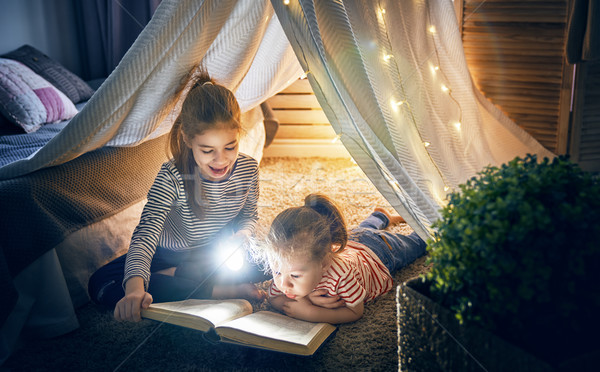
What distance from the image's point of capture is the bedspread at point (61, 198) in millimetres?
1231

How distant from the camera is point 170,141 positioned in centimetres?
147

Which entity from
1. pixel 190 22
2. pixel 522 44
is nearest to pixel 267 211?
pixel 190 22

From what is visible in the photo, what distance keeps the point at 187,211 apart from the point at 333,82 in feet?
1.99

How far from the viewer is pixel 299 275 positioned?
3.94 ft

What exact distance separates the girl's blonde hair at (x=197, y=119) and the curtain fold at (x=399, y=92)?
28cm

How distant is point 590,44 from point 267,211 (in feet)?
4.86

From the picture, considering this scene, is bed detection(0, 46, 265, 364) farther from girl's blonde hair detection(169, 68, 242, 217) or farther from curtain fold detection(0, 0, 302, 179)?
girl's blonde hair detection(169, 68, 242, 217)

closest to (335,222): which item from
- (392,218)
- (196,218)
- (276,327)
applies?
(276,327)

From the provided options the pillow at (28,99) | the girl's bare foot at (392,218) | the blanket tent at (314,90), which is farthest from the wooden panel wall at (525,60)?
the pillow at (28,99)

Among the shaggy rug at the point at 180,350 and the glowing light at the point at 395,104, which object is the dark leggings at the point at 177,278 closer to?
the shaggy rug at the point at 180,350

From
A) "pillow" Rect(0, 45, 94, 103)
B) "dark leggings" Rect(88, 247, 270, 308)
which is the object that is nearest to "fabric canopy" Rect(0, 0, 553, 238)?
"dark leggings" Rect(88, 247, 270, 308)

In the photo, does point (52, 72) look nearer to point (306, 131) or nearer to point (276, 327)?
point (306, 131)

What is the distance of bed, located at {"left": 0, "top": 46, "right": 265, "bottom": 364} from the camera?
1236 millimetres

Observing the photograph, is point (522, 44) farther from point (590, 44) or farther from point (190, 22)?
point (190, 22)
